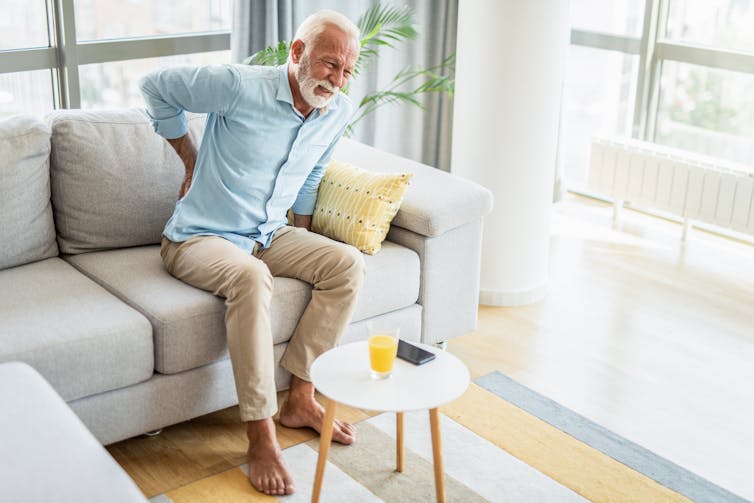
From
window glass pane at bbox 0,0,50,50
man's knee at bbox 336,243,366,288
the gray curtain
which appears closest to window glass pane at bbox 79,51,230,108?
window glass pane at bbox 0,0,50,50

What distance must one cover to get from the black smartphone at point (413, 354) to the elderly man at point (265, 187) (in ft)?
1.34

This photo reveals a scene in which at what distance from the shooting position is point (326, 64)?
2740 millimetres

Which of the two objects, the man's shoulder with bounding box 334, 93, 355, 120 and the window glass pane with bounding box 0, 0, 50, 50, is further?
the window glass pane with bounding box 0, 0, 50, 50

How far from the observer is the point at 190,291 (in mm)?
2736

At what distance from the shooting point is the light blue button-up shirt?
278cm

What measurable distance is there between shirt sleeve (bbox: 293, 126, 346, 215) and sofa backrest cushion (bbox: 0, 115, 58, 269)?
78 centimetres

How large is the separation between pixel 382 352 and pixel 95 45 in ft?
7.56

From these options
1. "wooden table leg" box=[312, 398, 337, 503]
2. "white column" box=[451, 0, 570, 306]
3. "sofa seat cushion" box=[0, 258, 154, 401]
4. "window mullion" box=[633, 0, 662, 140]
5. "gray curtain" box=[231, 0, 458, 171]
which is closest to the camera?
"wooden table leg" box=[312, 398, 337, 503]

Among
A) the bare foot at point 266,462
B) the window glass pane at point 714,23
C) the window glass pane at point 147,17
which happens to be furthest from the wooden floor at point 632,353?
the window glass pane at point 147,17

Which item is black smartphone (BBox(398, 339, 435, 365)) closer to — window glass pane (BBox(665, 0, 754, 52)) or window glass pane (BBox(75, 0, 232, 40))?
window glass pane (BBox(75, 0, 232, 40))

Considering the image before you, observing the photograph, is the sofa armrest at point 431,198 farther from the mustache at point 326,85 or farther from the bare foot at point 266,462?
the bare foot at point 266,462

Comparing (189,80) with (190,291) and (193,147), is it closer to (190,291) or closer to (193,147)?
(193,147)

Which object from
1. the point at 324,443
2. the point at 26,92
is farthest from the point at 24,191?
the point at 324,443

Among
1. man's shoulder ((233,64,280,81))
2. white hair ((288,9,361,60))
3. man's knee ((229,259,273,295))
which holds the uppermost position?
white hair ((288,9,361,60))
